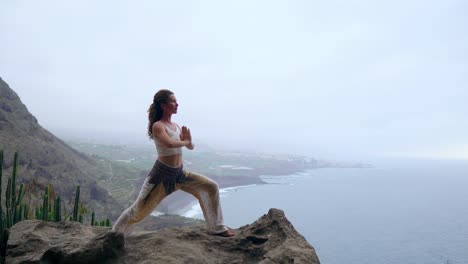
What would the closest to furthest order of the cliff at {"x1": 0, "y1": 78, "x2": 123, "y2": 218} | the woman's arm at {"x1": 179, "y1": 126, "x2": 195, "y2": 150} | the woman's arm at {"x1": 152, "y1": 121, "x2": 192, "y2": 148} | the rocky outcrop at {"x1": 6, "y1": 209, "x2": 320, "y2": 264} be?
the rocky outcrop at {"x1": 6, "y1": 209, "x2": 320, "y2": 264} < the woman's arm at {"x1": 152, "y1": 121, "x2": 192, "y2": 148} < the woman's arm at {"x1": 179, "y1": 126, "x2": 195, "y2": 150} < the cliff at {"x1": 0, "y1": 78, "x2": 123, "y2": 218}

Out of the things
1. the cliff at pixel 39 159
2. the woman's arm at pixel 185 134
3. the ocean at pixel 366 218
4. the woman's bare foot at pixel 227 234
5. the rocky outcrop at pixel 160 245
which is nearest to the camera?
the rocky outcrop at pixel 160 245

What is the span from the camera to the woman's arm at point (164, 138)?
211 inches

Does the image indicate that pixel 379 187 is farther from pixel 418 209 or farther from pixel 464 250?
pixel 464 250

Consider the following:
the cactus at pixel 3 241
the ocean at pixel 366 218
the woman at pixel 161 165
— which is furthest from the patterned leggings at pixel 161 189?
the ocean at pixel 366 218

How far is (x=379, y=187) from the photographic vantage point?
78.5 meters

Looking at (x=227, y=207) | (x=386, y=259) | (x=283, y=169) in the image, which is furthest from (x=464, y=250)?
(x=283, y=169)

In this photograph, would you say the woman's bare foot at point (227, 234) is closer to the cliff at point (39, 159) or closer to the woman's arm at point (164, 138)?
the woman's arm at point (164, 138)

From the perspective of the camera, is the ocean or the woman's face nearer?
the woman's face

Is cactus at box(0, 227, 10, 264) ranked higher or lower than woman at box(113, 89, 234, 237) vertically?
lower

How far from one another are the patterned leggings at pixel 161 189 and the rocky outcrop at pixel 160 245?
12.8 inches

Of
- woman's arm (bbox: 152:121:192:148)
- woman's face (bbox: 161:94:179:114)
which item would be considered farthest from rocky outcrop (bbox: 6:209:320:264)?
woman's face (bbox: 161:94:179:114)

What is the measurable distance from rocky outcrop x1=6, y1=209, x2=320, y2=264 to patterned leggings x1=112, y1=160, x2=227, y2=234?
1.07 feet

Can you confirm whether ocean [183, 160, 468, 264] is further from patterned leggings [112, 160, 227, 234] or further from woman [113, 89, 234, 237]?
woman [113, 89, 234, 237]

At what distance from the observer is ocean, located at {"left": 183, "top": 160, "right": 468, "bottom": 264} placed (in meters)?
32.7
